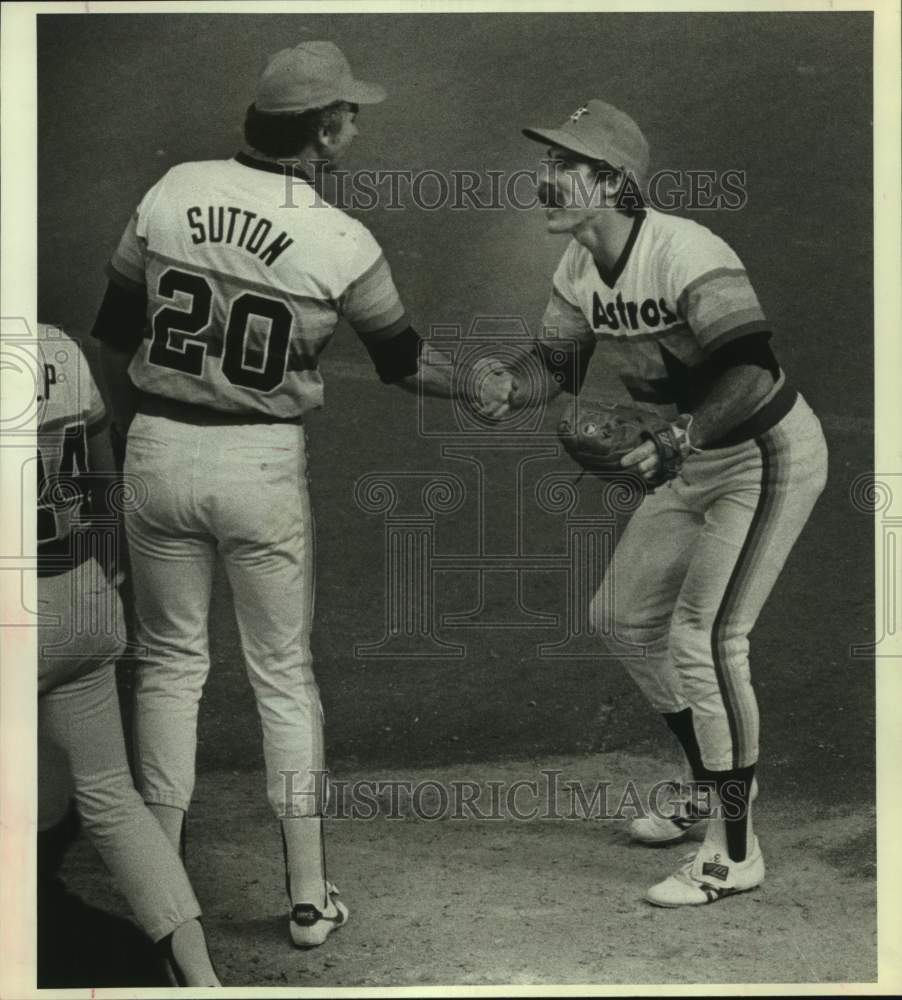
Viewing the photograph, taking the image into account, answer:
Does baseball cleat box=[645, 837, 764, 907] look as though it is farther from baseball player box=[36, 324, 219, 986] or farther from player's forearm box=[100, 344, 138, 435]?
player's forearm box=[100, 344, 138, 435]

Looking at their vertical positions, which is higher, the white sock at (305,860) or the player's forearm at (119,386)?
the player's forearm at (119,386)

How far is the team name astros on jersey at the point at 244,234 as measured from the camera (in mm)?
4176

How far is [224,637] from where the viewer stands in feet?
14.1

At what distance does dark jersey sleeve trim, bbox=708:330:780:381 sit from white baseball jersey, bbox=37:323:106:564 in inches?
68.4

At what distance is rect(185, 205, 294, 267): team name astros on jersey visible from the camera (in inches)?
164

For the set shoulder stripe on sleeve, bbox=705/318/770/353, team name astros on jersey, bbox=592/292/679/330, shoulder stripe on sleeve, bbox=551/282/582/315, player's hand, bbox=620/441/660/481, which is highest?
shoulder stripe on sleeve, bbox=551/282/582/315

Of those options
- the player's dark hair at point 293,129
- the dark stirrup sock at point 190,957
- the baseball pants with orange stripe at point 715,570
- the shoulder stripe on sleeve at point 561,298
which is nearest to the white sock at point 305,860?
the dark stirrup sock at point 190,957

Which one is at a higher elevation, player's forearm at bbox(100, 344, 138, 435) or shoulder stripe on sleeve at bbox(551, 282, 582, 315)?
shoulder stripe on sleeve at bbox(551, 282, 582, 315)

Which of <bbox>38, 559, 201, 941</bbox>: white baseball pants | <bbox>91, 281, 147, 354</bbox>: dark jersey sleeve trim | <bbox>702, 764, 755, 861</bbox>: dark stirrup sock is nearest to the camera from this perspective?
<bbox>38, 559, 201, 941</bbox>: white baseball pants

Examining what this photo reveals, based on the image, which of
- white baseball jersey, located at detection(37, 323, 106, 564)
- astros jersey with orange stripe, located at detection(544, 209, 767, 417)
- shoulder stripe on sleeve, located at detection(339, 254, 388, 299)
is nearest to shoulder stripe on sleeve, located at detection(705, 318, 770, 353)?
astros jersey with orange stripe, located at detection(544, 209, 767, 417)

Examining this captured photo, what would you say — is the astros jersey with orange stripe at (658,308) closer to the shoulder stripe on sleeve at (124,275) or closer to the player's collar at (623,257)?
the player's collar at (623,257)

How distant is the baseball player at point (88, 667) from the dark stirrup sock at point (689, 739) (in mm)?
1453

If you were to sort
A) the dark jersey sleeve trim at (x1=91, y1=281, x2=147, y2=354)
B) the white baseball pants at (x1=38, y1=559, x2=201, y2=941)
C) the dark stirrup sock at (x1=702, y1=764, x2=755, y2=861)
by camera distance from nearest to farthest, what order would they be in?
the white baseball pants at (x1=38, y1=559, x2=201, y2=941) < the dark jersey sleeve trim at (x1=91, y1=281, x2=147, y2=354) < the dark stirrup sock at (x1=702, y1=764, x2=755, y2=861)

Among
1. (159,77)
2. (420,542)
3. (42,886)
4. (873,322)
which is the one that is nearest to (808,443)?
(873,322)
